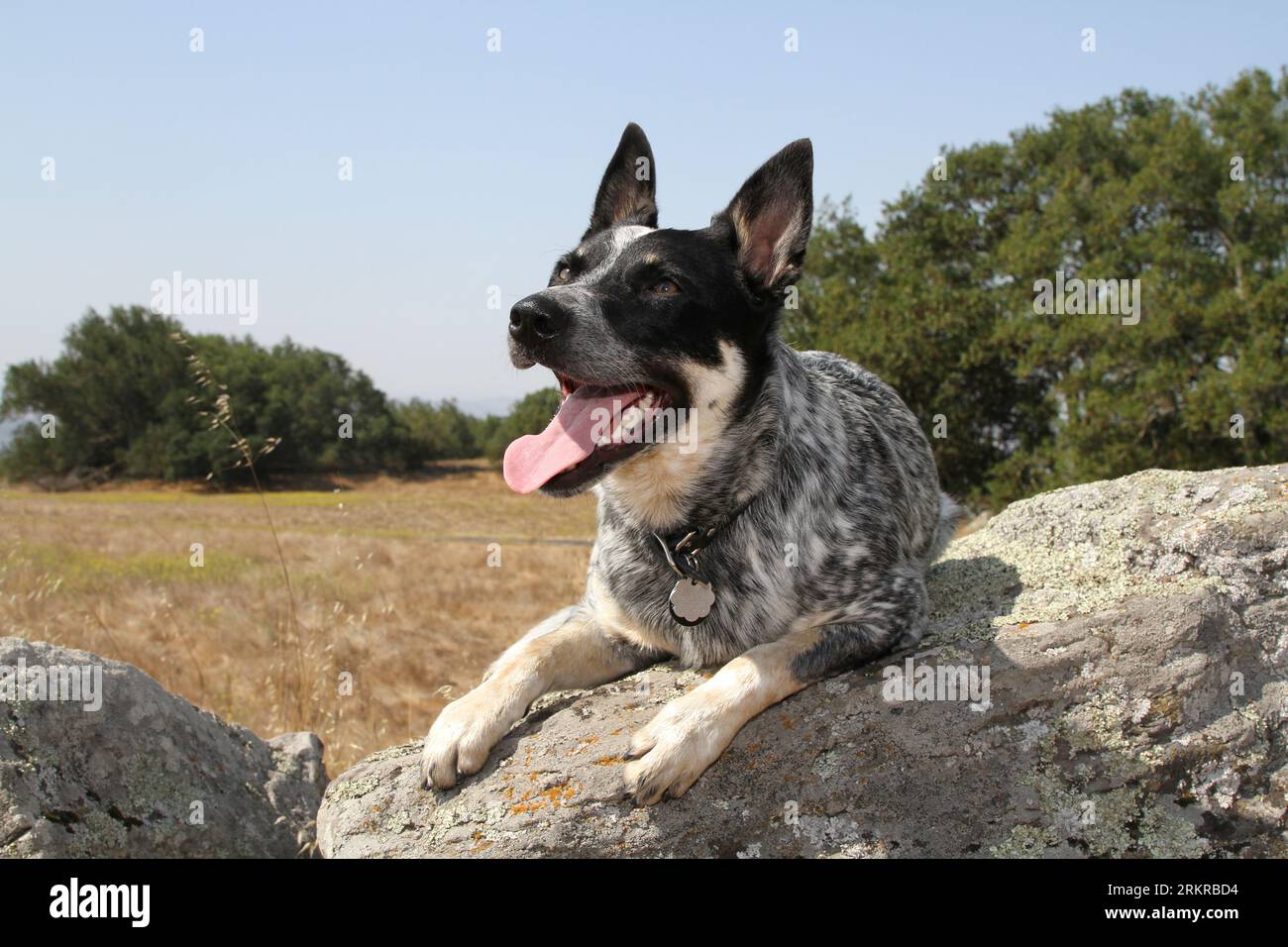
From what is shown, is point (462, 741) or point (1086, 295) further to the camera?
point (1086, 295)

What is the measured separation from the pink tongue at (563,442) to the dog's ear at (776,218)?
0.93m

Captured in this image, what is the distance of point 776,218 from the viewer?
4344 millimetres

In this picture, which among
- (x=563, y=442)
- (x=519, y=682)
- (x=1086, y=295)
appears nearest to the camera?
(x=563, y=442)

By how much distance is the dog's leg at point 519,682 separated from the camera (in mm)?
3783

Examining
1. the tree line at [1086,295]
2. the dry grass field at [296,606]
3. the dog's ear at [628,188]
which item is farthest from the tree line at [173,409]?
the dog's ear at [628,188]

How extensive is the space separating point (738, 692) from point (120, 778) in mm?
2748

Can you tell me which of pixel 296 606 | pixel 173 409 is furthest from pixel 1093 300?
pixel 173 409

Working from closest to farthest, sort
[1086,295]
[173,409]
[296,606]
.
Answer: [296,606]
[1086,295]
[173,409]

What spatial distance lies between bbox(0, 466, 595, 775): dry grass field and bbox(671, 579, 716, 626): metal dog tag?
2.38 m

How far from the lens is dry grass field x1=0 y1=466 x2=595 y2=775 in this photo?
7.36 meters

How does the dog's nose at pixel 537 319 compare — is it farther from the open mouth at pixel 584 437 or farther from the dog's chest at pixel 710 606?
the dog's chest at pixel 710 606

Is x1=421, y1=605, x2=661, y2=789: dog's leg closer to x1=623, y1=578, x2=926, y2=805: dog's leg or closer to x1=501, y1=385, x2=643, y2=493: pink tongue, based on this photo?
x1=623, y1=578, x2=926, y2=805: dog's leg

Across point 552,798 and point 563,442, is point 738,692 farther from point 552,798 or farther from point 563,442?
point 563,442

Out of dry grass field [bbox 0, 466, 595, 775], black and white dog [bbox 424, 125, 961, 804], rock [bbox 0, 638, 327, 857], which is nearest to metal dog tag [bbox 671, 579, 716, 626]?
black and white dog [bbox 424, 125, 961, 804]
